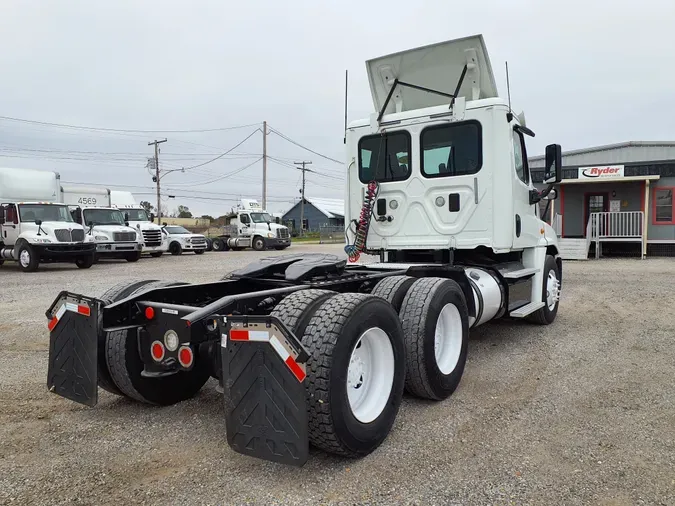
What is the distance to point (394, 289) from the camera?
419cm

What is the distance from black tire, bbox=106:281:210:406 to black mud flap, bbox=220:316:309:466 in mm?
631

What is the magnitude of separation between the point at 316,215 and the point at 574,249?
2318 inches

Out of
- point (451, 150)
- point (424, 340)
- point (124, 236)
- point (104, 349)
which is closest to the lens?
point (104, 349)

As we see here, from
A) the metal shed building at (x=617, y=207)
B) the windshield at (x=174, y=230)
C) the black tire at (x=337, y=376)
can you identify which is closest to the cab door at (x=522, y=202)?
the black tire at (x=337, y=376)

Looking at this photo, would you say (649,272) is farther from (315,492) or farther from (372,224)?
(315,492)

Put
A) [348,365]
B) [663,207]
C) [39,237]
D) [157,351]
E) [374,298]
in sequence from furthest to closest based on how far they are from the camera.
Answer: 1. [663,207]
2. [39,237]
3. [157,351]
4. [374,298]
5. [348,365]

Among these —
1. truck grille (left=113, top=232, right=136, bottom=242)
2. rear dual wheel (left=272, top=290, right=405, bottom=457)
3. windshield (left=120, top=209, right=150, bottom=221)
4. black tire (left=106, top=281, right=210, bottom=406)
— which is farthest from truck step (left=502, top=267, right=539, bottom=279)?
windshield (left=120, top=209, right=150, bottom=221)

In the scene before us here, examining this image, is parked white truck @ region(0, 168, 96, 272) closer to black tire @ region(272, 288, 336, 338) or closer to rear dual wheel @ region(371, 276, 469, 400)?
rear dual wheel @ region(371, 276, 469, 400)

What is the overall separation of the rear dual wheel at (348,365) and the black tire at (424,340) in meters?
0.39

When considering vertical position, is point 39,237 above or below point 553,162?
below

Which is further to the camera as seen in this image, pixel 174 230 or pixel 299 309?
pixel 174 230

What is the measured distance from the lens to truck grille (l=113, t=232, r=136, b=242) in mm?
19828

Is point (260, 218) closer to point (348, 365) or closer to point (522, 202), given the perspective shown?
point (522, 202)

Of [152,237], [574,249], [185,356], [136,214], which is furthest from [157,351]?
[136,214]
